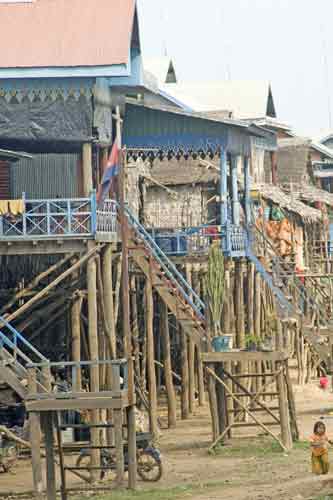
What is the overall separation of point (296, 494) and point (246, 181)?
13.7m

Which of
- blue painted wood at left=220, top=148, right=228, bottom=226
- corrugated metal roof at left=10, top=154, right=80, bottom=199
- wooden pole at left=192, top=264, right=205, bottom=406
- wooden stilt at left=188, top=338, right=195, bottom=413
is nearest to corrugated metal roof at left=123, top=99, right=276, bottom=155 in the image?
blue painted wood at left=220, top=148, right=228, bottom=226

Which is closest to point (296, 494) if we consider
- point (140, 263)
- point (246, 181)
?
point (140, 263)

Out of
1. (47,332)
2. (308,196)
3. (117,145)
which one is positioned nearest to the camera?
(117,145)

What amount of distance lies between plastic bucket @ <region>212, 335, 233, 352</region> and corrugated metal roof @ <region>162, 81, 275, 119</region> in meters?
23.5

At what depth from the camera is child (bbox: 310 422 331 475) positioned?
22578 millimetres

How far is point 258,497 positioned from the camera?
21.7 meters

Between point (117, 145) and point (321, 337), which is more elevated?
point (117, 145)

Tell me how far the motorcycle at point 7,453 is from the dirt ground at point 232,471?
7.3 inches

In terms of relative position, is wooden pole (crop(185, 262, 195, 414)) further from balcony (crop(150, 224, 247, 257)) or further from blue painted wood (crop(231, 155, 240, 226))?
blue painted wood (crop(231, 155, 240, 226))

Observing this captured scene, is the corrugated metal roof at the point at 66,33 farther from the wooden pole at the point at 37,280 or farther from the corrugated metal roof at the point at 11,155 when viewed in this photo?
the wooden pole at the point at 37,280

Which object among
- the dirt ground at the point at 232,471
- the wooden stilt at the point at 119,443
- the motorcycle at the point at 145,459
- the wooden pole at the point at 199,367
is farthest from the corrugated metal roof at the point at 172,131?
the wooden stilt at the point at 119,443

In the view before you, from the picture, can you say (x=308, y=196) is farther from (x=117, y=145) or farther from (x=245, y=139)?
(x=117, y=145)

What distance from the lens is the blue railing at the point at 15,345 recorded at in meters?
24.7

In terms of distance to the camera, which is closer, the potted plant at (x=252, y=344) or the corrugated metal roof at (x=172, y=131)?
the potted plant at (x=252, y=344)
